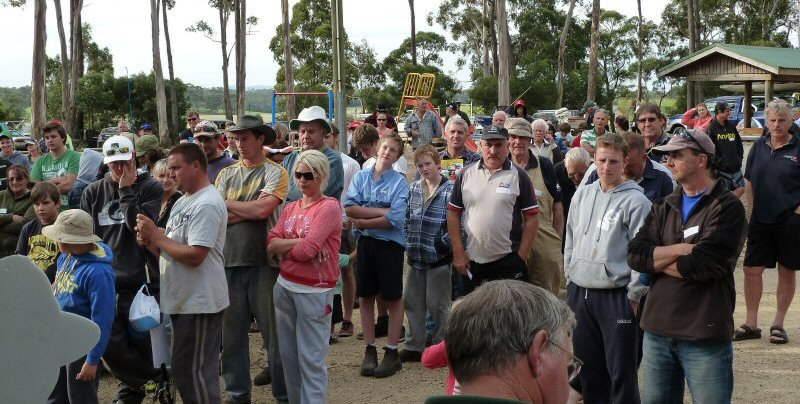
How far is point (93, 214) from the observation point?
5.72 meters

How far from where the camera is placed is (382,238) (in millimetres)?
6609

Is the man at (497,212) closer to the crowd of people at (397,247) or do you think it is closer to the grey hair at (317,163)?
the crowd of people at (397,247)

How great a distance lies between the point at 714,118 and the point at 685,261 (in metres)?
6.97

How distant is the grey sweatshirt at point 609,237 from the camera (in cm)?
461

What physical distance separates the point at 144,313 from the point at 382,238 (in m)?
2.15

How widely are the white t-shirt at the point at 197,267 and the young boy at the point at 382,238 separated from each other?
191 cm

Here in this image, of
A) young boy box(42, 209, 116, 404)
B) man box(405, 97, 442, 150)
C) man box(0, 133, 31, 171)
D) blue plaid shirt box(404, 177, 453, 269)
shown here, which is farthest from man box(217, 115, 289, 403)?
man box(405, 97, 442, 150)

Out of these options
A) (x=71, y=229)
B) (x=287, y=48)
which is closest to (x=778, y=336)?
(x=71, y=229)

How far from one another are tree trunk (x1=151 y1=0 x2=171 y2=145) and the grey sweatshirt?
1319 inches

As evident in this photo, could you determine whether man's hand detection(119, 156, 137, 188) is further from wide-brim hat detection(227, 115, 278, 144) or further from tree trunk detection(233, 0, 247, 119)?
tree trunk detection(233, 0, 247, 119)

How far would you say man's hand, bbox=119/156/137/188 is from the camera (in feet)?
18.6

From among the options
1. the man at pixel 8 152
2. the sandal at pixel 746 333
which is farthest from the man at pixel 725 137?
the man at pixel 8 152

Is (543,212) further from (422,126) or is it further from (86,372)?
(422,126)

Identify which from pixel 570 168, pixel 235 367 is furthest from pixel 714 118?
pixel 235 367
